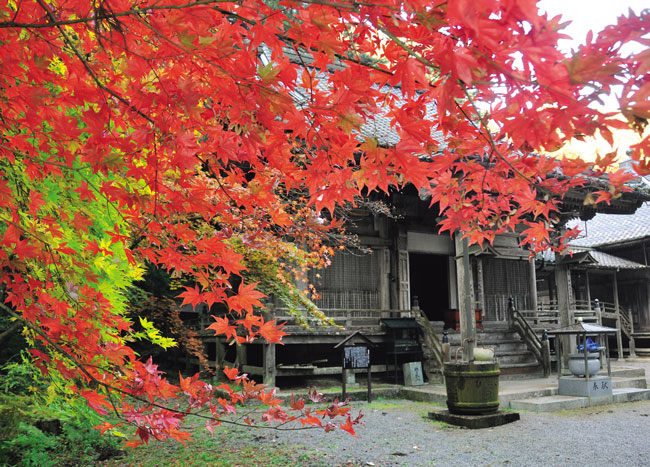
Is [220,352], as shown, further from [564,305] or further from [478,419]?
[564,305]

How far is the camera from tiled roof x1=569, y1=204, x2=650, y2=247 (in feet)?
73.6

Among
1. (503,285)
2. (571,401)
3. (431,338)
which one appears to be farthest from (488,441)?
(503,285)

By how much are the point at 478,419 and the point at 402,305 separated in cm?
523

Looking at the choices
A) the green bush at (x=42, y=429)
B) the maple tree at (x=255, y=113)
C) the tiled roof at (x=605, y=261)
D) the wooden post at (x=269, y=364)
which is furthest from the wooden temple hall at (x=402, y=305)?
the maple tree at (x=255, y=113)

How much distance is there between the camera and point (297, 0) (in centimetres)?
159

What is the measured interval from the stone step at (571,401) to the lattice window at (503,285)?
14.8 feet

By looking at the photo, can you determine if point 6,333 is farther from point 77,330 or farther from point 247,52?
point 247,52

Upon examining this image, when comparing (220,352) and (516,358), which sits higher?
(220,352)

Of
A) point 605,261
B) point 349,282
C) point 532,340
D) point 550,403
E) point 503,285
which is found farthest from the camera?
point 605,261

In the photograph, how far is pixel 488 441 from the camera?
656cm

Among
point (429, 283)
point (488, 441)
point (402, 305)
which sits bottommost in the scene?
point (488, 441)

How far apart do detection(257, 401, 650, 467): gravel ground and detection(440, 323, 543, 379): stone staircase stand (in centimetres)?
369

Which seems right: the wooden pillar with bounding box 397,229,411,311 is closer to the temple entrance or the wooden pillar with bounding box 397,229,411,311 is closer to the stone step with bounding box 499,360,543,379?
the stone step with bounding box 499,360,543,379

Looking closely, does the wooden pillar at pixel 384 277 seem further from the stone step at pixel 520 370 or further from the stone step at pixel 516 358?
the stone step at pixel 520 370
